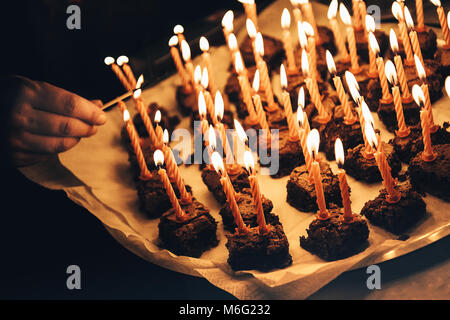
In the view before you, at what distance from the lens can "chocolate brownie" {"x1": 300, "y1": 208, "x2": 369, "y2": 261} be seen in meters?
2.24

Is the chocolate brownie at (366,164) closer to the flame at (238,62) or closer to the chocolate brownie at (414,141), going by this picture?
the chocolate brownie at (414,141)

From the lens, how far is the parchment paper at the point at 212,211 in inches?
84.5

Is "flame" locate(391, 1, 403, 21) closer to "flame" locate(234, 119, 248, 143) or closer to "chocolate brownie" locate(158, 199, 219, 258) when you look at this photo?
"flame" locate(234, 119, 248, 143)

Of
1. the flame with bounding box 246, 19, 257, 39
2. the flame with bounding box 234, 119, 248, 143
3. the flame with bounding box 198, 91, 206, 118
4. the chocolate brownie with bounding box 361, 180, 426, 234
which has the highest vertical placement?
the flame with bounding box 246, 19, 257, 39

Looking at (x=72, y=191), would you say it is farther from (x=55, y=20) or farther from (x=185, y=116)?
(x=55, y=20)

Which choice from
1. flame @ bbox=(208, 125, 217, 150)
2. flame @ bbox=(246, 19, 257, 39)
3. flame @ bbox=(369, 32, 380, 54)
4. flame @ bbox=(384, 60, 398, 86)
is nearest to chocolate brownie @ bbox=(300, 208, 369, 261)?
flame @ bbox=(208, 125, 217, 150)

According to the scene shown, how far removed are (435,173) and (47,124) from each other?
168cm

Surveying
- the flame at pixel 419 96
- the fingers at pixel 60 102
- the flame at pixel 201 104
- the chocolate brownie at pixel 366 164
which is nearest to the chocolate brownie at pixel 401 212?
the chocolate brownie at pixel 366 164

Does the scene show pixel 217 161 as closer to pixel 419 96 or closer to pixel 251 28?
pixel 419 96

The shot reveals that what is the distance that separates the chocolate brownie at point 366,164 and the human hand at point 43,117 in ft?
3.87

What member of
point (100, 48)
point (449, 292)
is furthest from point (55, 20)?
point (449, 292)

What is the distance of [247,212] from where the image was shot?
245 cm

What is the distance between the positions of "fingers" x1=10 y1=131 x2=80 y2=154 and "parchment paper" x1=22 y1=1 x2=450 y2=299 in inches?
8.1

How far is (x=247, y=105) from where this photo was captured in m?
2.96
